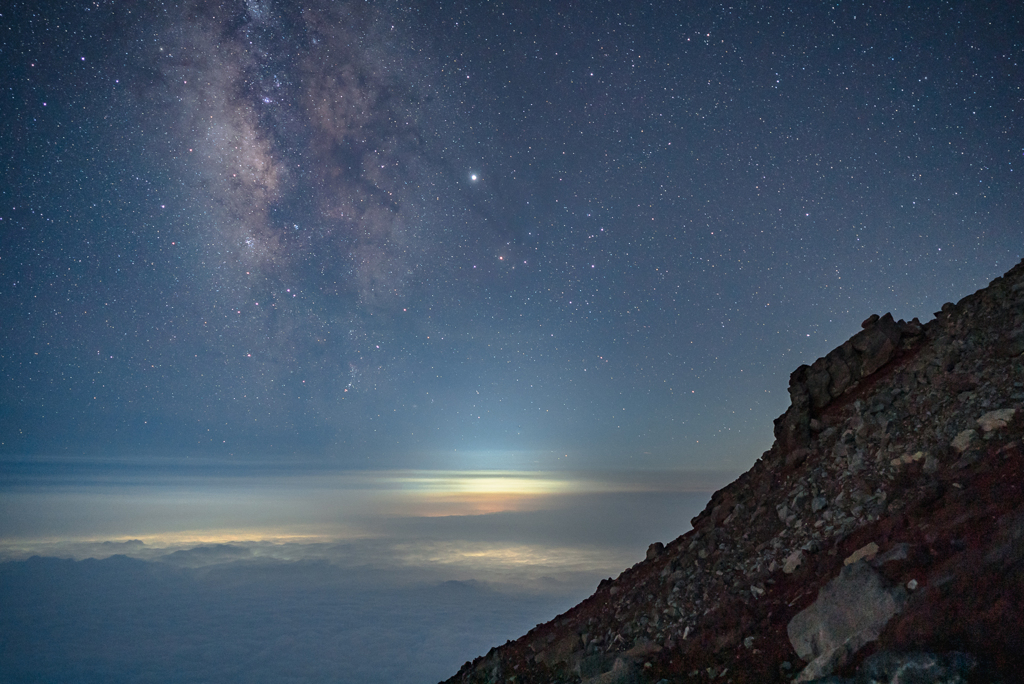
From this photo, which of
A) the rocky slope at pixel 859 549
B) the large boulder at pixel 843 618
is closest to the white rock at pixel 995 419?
the rocky slope at pixel 859 549

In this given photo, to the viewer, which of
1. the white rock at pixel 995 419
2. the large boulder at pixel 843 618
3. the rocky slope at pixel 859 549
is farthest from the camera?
the white rock at pixel 995 419

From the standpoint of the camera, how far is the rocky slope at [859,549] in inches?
412

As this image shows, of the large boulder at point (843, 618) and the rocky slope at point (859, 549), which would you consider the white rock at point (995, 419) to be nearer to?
the rocky slope at point (859, 549)

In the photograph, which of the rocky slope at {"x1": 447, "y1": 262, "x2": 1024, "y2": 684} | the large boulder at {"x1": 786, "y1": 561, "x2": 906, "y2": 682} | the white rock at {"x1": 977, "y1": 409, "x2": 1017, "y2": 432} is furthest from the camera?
the white rock at {"x1": 977, "y1": 409, "x2": 1017, "y2": 432}

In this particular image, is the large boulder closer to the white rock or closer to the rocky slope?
the rocky slope

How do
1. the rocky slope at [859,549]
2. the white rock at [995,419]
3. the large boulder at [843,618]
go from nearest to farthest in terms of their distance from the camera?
the rocky slope at [859,549] < the large boulder at [843,618] < the white rock at [995,419]

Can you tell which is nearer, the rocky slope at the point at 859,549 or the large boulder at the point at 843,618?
the rocky slope at the point at 859,549

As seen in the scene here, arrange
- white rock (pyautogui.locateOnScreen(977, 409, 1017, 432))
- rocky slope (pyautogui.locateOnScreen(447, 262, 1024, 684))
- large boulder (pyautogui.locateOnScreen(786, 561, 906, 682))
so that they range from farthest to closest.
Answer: white rock (pyautogui.locateOnScreen(977, 409, 1017, 432)), large boulder (pyautogui.locateOnScreen(786, 561, 906, 682)), rocky slope (pyautogui.locateOnScreen(447, 262, 1024, 684))

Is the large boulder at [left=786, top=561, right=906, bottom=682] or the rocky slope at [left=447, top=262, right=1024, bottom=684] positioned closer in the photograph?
the rocky slope at [left=447, top=262, right=1024, bottom=684]

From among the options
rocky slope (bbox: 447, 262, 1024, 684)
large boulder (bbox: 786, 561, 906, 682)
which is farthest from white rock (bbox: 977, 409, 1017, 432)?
large boulder (bbox: 786, 561, 906, 682)

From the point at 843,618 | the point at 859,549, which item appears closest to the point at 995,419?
the point at 859,549

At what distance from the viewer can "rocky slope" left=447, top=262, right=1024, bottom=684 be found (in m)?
10.5

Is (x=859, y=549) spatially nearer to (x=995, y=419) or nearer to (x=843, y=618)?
(x=843, y=618)

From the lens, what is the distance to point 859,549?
14.9 meters
